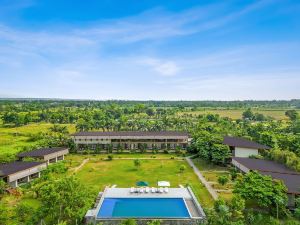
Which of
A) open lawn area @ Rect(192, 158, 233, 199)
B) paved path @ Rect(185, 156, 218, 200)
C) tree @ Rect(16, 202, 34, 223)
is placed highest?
tree @ Rect(16, 202, 34, 223)

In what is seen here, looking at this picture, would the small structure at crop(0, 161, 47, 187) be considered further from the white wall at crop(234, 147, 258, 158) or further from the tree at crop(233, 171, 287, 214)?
the white wall at crop(234, 147, 258, 158)

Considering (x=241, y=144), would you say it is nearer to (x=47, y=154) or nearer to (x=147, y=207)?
(x=147, y=207)

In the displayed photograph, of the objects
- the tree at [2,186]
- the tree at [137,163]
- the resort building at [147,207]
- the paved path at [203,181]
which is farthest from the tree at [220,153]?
the tree at [2,186]

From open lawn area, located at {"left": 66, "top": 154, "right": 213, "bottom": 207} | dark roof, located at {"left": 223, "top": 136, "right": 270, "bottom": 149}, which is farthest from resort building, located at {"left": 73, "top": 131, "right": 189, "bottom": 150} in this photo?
dark roof, located at {"left": 223, "top": 136, "right": 270, "bottom": 149}

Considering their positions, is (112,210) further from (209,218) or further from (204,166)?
(204,166)

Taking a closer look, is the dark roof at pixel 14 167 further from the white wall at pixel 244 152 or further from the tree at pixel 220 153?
the white wall at pixel 244 152

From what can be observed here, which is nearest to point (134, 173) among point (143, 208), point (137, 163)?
point (137, 163)
